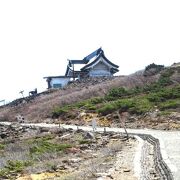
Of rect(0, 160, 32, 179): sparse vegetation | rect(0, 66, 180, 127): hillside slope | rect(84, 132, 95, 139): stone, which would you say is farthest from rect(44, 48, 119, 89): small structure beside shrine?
rect(0, 160, 32, 179): sparse vegetation

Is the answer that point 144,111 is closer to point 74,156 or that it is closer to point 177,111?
point 177,111

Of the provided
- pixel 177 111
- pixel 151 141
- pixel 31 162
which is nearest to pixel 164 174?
pixel 31 162

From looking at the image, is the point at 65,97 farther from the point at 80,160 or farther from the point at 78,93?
the point at 80,160

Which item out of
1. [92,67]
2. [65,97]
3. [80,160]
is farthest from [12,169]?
[92,67]

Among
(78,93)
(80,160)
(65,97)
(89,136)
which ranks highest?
(78,93)

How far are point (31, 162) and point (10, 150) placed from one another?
7.59 metres

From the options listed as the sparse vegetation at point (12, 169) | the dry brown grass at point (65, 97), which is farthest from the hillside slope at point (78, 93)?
the sparse vegetation at point (12, 169)

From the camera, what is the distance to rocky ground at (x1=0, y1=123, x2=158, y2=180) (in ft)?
51.1

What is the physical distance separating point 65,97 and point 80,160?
38.6 meters

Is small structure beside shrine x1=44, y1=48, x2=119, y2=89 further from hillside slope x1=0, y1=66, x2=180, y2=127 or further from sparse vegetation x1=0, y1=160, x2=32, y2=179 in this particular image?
sparse vegetation x1=0, y1=160, x2=32, y2=179

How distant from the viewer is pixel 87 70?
7588 centimetres

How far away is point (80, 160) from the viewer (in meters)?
19.5

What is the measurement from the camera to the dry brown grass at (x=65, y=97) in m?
55.3

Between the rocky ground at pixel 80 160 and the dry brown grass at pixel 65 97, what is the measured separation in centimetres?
2457
